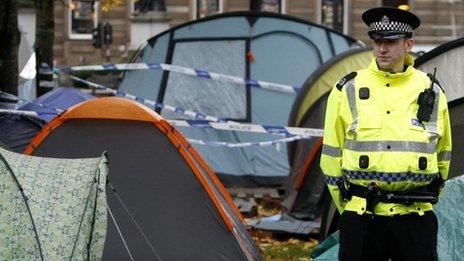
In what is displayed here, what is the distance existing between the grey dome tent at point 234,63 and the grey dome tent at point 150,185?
21.4 ft

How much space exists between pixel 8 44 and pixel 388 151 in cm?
665

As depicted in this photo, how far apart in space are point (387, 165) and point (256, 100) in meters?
9.77

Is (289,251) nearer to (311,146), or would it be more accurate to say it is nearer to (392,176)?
(311,146)

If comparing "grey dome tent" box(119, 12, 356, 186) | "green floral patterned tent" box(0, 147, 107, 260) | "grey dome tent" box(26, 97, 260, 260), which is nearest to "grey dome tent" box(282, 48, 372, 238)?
"grey dome tent" box(119, 12, 356, 186)

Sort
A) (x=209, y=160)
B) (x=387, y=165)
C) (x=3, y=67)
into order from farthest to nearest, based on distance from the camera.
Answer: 1. (x=209, y=160)
2. (x=3, y=67)
3. (x=387, y=165)

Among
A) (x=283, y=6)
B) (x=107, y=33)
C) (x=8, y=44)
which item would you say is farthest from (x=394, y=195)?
(x=283, y=6)

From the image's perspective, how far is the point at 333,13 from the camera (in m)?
40.6

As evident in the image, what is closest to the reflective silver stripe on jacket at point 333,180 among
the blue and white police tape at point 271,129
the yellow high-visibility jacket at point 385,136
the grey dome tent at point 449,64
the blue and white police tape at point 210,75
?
the yellow high-visibility jacket at point 385,136

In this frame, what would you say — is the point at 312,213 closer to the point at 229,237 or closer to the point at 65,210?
the point at 229,237

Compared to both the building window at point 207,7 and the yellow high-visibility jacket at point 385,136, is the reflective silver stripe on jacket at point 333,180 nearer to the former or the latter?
the yellow high-visibility jacket at point 385,136

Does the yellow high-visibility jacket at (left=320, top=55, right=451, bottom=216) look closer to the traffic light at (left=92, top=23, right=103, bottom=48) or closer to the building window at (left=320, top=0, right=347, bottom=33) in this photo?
the traffic light at (left=92, top=23, right=103, bottom=48)

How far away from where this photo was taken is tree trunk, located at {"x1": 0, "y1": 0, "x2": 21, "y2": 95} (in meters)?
11.2

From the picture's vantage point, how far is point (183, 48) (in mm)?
15508

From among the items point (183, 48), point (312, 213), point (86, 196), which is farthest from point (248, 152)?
point (86, 196)
